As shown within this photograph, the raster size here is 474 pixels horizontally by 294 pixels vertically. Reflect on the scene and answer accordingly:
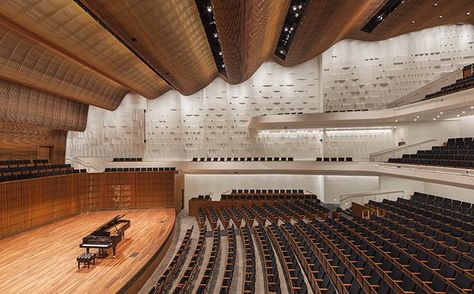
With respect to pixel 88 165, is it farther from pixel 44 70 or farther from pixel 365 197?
pixel 365 197

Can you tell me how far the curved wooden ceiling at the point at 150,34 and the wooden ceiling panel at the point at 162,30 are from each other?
18 mm

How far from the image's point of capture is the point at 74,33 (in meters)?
5.94

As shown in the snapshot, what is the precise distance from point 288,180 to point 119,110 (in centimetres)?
727

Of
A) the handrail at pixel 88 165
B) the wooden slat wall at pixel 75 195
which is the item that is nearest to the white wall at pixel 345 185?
the wooden slat wall at pixel 75 195

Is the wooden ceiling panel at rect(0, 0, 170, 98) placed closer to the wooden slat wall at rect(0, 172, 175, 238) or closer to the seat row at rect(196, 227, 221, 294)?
the wooden slat wall at rect(0, 172, 175, 238)

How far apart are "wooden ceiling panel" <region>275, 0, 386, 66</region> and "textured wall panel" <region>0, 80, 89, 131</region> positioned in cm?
760

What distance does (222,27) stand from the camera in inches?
239

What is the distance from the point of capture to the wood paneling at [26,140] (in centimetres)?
847

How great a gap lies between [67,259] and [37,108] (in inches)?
220

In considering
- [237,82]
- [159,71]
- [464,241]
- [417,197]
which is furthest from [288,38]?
[464,241]

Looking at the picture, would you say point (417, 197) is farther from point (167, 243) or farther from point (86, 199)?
point (86, 199)

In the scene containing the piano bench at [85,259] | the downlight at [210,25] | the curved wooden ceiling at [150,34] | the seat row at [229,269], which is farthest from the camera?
the downlight at [210,25]

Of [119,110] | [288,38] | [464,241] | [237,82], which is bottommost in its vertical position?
[464,241]

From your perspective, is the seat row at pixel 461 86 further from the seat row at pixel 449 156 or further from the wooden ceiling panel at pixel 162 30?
the wooden ceiling panel at pixel 162 30
